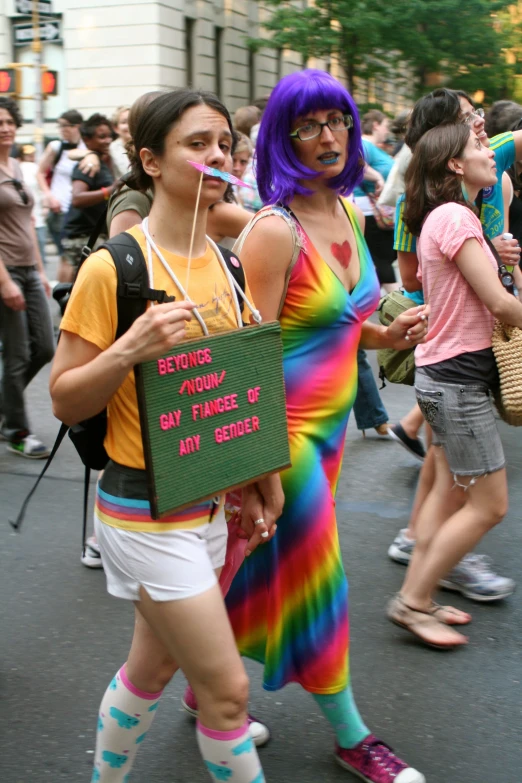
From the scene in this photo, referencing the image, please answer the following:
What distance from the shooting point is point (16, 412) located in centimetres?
617

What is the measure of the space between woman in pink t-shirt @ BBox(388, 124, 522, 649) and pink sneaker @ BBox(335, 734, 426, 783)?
35.0 inches

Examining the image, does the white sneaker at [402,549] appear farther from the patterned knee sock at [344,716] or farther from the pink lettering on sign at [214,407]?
the pink lettering on sign at [214,407]

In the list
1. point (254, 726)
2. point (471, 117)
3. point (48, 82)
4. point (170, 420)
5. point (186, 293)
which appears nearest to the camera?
point (170, 420)

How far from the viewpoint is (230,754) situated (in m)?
2.24

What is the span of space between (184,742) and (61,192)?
27.2 ft

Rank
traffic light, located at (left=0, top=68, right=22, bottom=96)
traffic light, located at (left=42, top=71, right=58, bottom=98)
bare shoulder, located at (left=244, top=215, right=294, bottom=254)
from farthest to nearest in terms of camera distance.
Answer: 1. traffic light, located at (left=42, top=71, right=58, bottom=98)
2. traffic light, located at (left=0, top=68, right=22, bottom=96)
3. bare shoulder, located at (left=244, top=215, right=294, bottom=254)

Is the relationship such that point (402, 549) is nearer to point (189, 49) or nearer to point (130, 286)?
point (130, 286)

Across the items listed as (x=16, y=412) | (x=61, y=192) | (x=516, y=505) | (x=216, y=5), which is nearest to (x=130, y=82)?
(x=216, y=5)

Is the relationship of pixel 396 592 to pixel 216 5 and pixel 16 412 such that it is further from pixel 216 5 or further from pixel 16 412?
pixel 216 5

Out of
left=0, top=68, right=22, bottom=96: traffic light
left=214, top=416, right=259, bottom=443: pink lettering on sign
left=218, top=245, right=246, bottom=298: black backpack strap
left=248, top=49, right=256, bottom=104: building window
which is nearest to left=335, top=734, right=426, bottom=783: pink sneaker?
left=214, top=416, right=259, bottom=443: pink lettering on sign

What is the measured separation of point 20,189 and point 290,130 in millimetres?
3564

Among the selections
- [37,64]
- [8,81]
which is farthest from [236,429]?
[37,64]

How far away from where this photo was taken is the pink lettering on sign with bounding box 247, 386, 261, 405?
7.72 ft

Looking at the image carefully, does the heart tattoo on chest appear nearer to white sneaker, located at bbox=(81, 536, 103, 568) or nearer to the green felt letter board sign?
the green felt letter board sign
